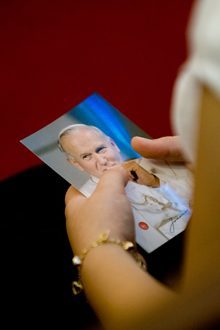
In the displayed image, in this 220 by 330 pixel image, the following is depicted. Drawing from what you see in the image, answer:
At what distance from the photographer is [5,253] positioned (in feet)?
2.78

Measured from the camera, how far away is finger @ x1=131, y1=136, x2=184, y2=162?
2.81 feet

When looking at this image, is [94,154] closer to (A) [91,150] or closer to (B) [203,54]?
(A) [91,150]

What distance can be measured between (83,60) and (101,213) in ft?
2.64

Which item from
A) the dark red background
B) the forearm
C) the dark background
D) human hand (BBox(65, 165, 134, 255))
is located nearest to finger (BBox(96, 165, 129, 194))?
human hand (BBox(65, 165, 134, 255))

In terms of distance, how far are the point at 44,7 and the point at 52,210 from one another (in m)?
0.85

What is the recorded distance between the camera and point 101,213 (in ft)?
2.43

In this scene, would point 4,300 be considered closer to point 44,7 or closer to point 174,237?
point 174,237

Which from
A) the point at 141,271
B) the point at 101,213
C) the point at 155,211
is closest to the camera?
the point at 141,271

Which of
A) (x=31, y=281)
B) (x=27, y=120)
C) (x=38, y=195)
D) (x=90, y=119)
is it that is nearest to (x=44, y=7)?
(x=27, y=120)

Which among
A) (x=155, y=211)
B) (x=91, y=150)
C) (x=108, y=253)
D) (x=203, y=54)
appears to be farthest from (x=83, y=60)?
(x=203, y=54)

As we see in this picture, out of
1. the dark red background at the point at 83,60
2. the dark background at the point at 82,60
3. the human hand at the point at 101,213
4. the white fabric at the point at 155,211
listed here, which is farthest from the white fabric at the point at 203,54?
the dark red background at the point at 83,60

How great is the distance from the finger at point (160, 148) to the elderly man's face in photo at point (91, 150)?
1.5 inches

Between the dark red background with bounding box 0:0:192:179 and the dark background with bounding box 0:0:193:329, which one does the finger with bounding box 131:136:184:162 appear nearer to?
the dark background with bounding box 0:0:193:329

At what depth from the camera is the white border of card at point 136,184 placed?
0.83 metres
